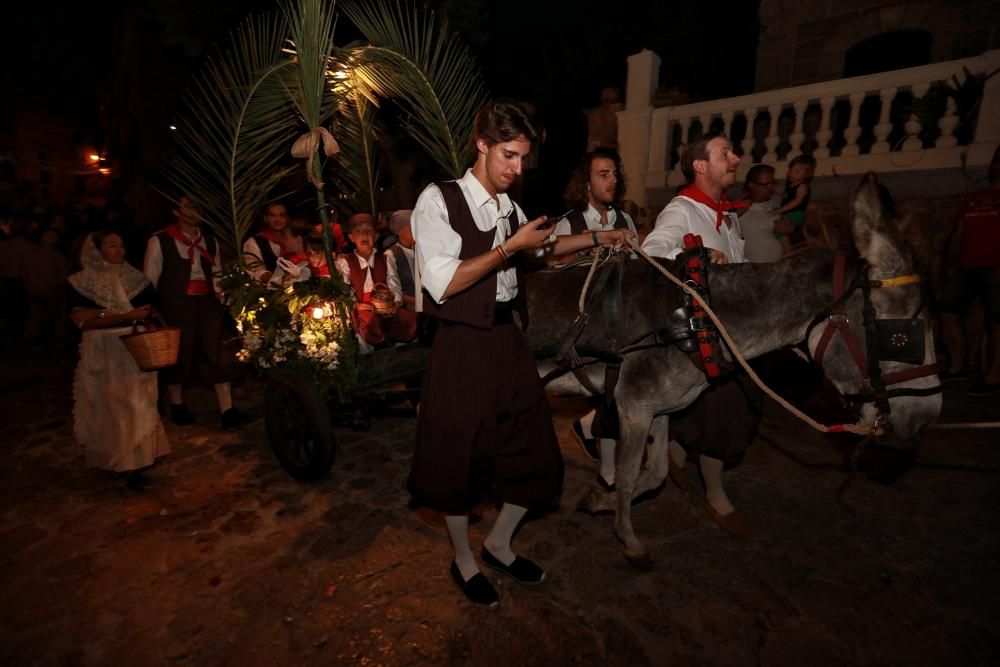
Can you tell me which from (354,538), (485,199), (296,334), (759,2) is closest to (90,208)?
(296,334)

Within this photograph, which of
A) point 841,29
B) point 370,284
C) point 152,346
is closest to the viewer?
point 152,346

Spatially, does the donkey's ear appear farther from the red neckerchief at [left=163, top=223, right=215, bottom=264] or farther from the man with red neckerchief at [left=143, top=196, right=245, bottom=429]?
the red neckerchief at [left=163, top=223, right=215, bottom=264]

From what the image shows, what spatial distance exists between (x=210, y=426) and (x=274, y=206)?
2668 millimetres

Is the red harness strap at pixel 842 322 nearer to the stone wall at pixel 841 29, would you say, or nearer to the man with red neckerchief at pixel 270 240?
the man with red neckerchief at pixel 270 240

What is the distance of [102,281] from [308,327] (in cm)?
180

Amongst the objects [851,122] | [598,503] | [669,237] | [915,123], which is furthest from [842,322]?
[851,122]

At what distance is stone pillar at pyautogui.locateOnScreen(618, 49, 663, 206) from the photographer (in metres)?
8.77

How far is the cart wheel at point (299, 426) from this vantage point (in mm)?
3572

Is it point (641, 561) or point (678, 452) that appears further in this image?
point (678, 452)

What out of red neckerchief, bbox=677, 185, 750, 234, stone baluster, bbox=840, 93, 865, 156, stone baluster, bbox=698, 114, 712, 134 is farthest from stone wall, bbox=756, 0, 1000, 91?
red neckerchief, bbox=677, 185, 750, 234

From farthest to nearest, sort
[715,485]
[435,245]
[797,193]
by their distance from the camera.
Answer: [797,193] → [715,485] → [435,245]

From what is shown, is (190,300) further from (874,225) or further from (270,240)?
(874,225)

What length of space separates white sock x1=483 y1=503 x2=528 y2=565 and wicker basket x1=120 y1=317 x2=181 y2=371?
9.65 ft

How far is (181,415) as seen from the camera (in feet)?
17.6
